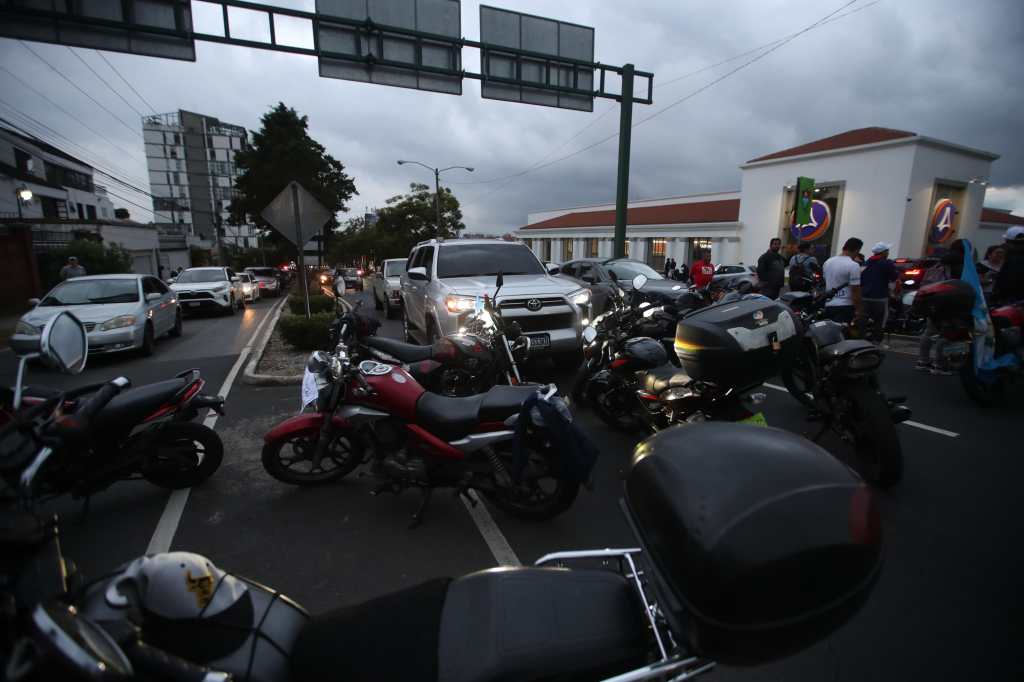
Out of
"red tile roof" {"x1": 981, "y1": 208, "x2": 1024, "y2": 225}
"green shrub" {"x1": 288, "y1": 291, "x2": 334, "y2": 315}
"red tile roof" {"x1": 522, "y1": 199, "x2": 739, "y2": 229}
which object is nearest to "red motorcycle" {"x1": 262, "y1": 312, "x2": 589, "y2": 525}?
"green shrub" {"x1": 288, "y1": 291, "x2": 334, "y2": 315}

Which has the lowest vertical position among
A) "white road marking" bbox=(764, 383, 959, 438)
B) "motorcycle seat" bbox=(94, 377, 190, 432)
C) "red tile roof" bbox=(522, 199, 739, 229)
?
"white road marking" bbox=(764, 383, 959, 438)

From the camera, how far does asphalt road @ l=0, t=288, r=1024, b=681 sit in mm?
2266

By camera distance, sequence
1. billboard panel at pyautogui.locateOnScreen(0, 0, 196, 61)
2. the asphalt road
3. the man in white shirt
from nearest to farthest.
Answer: the asphalt road
the man in white shirt
billboard panel at pyautogui.locateOnScreen(0, 0, 196, 61)

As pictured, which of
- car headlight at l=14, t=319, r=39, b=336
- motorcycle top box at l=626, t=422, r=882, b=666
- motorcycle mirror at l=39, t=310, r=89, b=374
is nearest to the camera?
motorcycle top box at l=626, t=422, r=882, b=666

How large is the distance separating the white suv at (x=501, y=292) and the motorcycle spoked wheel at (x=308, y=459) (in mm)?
2759

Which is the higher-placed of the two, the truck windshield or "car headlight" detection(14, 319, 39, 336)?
the truck windshield

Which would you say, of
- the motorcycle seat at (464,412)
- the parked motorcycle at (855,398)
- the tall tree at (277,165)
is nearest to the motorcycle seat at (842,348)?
the parked motorcycle at (855,398)

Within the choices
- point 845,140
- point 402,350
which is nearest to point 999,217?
point 845,140

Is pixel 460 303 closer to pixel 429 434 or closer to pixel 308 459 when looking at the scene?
pixel 308 459

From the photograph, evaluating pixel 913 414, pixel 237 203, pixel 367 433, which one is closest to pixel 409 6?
pixel 367 433

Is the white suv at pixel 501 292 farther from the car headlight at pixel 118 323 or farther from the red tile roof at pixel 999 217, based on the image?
the red tile roof at pixel 999 217

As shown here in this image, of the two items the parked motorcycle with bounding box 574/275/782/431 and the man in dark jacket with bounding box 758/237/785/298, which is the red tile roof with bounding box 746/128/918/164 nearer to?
the man in dark jacket with bounding box 758/237/785/298

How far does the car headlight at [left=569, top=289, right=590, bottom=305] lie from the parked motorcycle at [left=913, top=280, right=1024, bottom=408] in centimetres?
372

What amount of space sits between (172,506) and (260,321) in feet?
38.1
